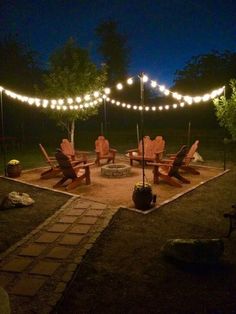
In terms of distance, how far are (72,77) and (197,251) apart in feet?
34.4

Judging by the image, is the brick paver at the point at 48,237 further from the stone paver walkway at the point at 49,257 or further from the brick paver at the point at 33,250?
the brick paver at the point at 33,250

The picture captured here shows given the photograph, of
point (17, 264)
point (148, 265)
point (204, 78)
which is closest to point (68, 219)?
point (17, 264)

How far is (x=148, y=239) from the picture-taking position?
4.98m

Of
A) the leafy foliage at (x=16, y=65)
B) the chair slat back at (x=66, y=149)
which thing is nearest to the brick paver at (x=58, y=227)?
the chair slat back at (x=66, y=149)

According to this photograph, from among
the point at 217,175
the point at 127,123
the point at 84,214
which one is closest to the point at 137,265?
the point at 84,214

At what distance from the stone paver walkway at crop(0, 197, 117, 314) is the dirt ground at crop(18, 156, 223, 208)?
Result: 2.89ft

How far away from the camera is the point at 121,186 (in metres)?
8.26

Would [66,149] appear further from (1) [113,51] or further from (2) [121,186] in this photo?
(1) [113,51]

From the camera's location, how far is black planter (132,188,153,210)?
6.32m

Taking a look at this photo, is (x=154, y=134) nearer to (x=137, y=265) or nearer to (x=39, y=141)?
(x=39, y=141)

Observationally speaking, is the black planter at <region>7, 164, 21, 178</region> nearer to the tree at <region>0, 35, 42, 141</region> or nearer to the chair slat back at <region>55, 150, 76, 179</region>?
the chair slat back at <region>55, 150, 76, 179</region>

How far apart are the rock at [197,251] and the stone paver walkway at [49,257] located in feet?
4.31

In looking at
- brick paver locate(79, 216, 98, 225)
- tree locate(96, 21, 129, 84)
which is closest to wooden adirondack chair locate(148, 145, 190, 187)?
brick paver locate(79, 216, 98, 225)

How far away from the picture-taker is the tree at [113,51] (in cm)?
2858
